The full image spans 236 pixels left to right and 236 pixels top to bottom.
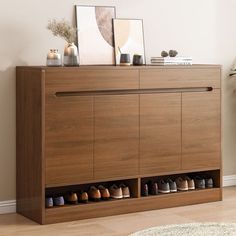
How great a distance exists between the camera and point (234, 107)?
239 inches

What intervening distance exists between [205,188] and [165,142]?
1.94ft

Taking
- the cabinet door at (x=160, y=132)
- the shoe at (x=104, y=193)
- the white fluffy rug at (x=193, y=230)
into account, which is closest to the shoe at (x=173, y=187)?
the cabinet door at (x=160, y=132)

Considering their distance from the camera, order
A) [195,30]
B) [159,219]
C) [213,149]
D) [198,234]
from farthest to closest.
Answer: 1. [195,30]
2. [213,149]
3. [159,219]
4. [198,234]

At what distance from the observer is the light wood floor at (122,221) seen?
451 centimetres

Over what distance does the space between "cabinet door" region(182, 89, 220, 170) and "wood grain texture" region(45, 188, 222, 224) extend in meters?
0.23

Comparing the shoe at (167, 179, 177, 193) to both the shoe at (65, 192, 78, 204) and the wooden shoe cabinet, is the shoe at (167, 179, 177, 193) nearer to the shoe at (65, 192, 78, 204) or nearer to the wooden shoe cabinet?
the wooden shoe cabinet

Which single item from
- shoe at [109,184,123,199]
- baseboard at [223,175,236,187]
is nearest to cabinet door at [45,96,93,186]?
shoe at [109,184,123,199]

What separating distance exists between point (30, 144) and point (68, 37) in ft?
2.71

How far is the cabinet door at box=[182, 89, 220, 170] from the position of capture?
17.2 feet

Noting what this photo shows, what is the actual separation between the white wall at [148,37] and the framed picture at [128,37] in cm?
6

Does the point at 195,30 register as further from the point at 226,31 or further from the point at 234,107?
the point at 234,107

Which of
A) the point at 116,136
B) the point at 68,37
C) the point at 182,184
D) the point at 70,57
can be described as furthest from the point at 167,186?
the point at 68,37

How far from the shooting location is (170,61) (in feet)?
17.3

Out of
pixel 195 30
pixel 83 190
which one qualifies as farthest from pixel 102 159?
pixel 195 30
